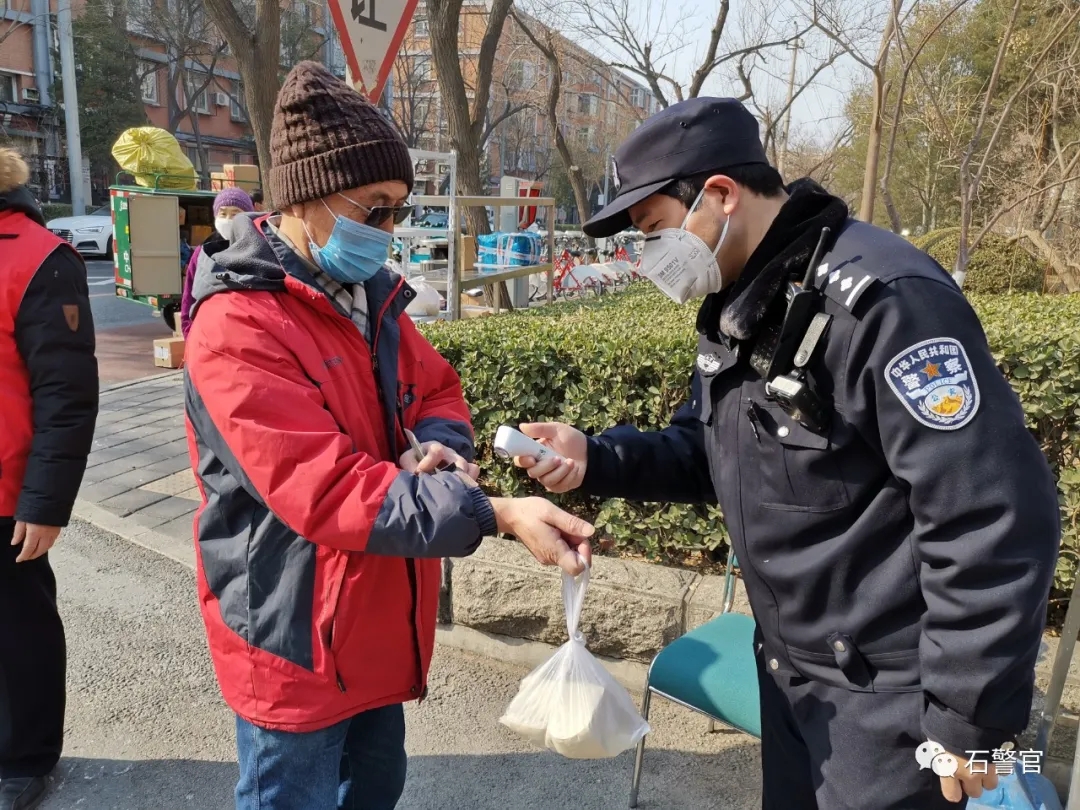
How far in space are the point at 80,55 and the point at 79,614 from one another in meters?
34.9

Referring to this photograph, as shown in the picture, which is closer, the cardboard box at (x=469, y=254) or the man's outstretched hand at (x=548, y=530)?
the man's outstretched hand at (x=548, y=530)

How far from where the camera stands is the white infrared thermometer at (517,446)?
6.06 feet

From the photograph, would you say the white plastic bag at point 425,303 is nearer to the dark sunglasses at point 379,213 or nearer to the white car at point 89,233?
the dark sunglasses at point 379,213

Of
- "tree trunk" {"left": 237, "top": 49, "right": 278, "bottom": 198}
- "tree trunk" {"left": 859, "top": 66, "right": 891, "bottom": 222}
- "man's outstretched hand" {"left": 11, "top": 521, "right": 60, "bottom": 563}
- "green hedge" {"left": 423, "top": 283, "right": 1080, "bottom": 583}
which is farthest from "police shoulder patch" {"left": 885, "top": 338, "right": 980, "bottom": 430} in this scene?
"tree trunk" {"left": 237, "top": 49, "right": 278, "bottom": 198}

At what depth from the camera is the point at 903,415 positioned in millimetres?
1356

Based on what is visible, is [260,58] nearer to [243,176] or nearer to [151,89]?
[243,176]

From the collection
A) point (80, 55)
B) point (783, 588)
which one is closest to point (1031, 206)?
point (783, 588)

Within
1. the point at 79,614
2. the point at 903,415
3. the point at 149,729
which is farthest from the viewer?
the point at 79,614

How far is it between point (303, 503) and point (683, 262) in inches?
34.3

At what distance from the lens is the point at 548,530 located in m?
1.76

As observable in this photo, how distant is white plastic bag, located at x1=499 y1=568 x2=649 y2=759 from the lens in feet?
6.10

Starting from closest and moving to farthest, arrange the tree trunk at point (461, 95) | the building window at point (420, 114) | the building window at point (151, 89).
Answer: the tree trunk at point (461, 95)
the building window at point (420, 114)
the building window at point (151, 89)

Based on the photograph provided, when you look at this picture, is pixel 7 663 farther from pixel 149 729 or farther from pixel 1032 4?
pixel 1032 4

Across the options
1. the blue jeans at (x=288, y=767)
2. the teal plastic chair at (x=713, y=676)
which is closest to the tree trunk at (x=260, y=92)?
the teal plastic chair at (x=713, y=676)
